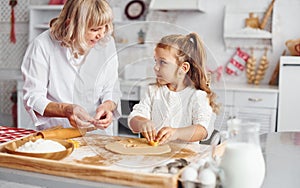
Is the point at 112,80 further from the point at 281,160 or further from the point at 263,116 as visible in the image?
the point at 263,116

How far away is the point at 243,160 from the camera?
1.07 m

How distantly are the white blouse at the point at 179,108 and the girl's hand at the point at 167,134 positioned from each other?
0.01 m

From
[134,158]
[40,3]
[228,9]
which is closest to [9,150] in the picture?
[134,158]

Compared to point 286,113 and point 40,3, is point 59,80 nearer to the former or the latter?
point 286,113

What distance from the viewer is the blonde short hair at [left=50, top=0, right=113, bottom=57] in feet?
5.43

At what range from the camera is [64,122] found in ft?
6.46

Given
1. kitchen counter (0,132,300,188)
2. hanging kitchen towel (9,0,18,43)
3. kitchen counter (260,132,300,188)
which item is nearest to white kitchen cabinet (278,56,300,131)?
kitchen counter (260,132,300,188)

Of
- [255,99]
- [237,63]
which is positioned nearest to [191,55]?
[255,99]

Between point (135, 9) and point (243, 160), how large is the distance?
3684 millimetres

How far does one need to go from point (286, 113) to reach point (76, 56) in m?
2.38

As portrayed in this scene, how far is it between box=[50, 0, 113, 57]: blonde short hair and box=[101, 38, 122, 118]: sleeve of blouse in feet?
0.32

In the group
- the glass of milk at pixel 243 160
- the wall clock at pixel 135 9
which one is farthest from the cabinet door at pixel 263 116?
the glass of milk at pixel 243 160

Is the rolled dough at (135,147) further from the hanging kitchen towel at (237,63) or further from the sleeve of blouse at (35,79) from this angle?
the hanging kitchen towel at (237,63)

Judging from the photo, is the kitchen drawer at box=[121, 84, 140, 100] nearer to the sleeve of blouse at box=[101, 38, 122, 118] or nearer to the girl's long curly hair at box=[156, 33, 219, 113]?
the sleeve of blouse at box=[101, 38, 122, 118]
